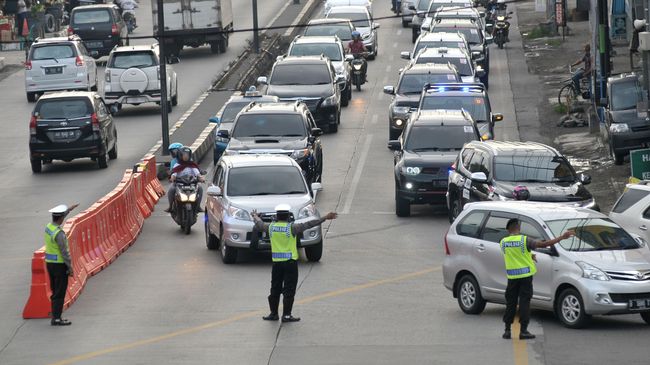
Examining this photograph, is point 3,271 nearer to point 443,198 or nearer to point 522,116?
point 443,198

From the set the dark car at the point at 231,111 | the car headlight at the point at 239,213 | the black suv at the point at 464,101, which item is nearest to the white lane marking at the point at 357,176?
the black suv at the point at 464,101

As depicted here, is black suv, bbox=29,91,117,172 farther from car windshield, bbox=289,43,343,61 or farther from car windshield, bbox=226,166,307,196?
car windshield, bbox=289,43,343,61

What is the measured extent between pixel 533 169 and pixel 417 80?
13157 mm

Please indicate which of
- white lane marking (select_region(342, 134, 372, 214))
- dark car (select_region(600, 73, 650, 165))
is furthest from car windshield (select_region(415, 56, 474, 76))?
dark car (select_region(600, 73, 650, 165))

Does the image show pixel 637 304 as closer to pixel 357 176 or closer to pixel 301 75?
pixel 357 176

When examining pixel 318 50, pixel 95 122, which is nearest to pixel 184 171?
pixel 95 122

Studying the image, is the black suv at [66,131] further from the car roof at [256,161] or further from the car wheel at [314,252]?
the car wheel at [314,252]

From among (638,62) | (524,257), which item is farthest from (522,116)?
(524,257)

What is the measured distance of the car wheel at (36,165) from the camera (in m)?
35.8

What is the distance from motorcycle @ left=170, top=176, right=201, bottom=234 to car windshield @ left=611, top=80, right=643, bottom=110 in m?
11.0

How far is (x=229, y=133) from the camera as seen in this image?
108ft

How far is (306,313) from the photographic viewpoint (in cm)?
2042

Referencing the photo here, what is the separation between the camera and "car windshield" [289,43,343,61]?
46000mm

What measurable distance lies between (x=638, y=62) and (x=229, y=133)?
21.5m
